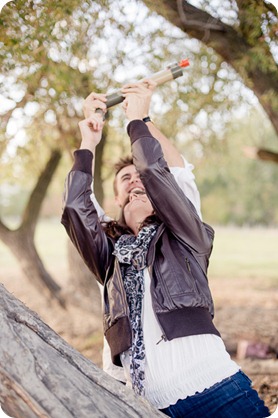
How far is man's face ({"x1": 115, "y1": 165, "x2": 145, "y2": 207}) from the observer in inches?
81.0

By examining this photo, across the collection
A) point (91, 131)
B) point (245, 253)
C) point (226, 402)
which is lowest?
point (245, 253)

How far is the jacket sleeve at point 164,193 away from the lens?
164 centimetres

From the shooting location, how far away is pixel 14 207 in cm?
2612

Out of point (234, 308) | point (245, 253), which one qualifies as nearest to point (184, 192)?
point (234, 308)

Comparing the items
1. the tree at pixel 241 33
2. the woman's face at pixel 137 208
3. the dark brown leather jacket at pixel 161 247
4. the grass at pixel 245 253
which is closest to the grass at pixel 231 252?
the grass at pixel 245 253

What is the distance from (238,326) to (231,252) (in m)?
12.0

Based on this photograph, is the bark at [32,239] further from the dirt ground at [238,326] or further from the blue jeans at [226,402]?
the blue jeans at [226,402]

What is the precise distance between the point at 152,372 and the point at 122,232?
0.57m

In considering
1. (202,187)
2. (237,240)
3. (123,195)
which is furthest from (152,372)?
(202,187)

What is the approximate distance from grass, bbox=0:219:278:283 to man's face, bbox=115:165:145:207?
235 inches

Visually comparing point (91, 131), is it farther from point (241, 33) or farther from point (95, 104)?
point (241, 33)

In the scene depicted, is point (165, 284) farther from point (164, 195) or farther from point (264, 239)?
point (264, 239)

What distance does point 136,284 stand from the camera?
1.75 meters

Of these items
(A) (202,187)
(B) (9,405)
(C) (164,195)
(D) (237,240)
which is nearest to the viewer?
(B) (9,405)
